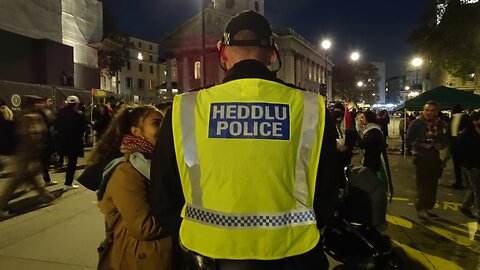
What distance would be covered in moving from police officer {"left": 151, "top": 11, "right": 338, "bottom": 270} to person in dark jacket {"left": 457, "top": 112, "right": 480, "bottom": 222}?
240 inches

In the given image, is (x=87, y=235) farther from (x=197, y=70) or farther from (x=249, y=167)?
(x=197, y=70)

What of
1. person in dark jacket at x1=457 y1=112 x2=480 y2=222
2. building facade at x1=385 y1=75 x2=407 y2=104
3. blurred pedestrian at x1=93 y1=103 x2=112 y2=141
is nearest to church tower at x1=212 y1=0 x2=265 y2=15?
blurred pedestrian at x1=93 y1=103 x2=112 y2=141

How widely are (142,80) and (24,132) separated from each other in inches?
2592

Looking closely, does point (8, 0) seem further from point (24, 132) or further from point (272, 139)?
point (272, 139)

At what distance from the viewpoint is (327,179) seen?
165cm

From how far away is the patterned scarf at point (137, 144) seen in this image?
271cm

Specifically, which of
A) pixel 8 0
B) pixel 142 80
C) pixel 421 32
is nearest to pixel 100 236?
pixel 8 0

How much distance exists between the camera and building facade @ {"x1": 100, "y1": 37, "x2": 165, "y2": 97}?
6719 centimetres

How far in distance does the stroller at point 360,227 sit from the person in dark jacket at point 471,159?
3909 mm

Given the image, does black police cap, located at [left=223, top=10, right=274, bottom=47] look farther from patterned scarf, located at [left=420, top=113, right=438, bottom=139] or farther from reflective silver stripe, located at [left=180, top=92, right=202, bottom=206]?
patterned scarf, located at [left=420, top=113, right=438, bottom=139]

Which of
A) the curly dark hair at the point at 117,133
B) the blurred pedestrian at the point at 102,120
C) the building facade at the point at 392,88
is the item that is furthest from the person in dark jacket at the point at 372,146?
the building facade at the point at 392,88

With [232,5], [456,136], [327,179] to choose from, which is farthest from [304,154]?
[232,5]

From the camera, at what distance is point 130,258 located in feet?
7.75

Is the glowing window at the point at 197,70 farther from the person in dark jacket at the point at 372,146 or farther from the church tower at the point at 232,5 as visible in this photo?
the person in dark jacket at the point at 372,146
